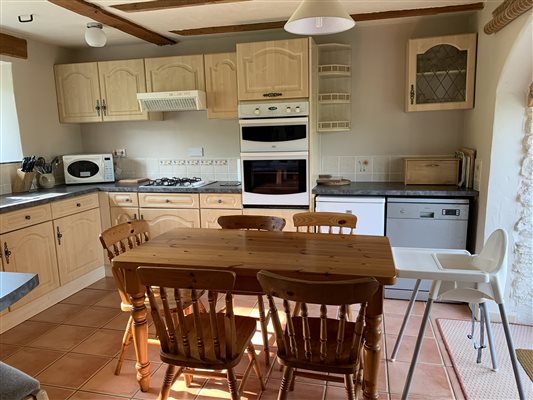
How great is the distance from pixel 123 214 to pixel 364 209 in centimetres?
223

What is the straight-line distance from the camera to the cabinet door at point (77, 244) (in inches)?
133

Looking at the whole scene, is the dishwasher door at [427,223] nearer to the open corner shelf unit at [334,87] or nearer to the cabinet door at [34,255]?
the open corner shelf unit at [334,87]

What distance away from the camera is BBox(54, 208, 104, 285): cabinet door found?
133 inches

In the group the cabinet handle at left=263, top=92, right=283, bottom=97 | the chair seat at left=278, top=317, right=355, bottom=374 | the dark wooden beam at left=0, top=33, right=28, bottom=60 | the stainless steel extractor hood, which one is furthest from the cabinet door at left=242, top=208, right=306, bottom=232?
the dark wooden beam at left=0, top=33, right=28, bottom=60

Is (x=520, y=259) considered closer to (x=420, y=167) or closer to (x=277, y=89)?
(x=420, y=167)

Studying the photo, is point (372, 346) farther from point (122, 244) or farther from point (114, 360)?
point (114, 360)

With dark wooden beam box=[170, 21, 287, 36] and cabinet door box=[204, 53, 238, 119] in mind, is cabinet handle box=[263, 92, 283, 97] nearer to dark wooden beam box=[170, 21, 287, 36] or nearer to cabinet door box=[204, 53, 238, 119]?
cabinet door box=[204, 53, 238, 119]

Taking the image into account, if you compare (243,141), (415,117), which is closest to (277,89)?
(243,141)

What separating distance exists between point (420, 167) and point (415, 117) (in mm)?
534

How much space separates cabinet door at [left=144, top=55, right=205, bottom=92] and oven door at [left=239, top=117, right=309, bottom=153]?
68 centimetres

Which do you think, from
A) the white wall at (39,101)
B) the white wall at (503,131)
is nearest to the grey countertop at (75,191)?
the white wall at (39,101)

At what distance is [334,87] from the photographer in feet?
12.1

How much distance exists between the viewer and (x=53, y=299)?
3.36 meters

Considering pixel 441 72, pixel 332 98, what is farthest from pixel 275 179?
pixel 441 72
